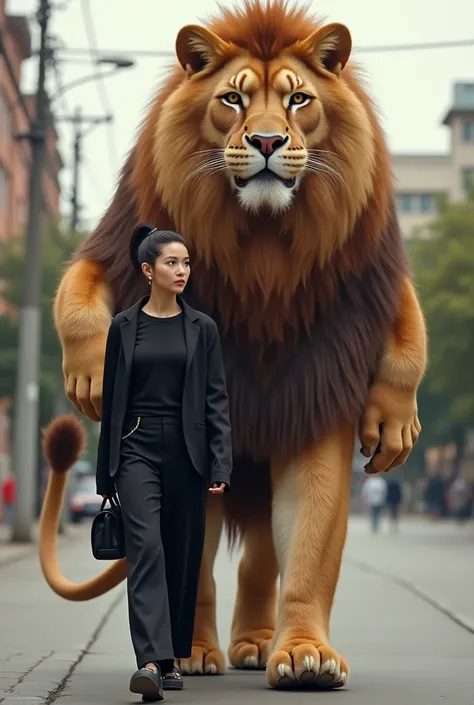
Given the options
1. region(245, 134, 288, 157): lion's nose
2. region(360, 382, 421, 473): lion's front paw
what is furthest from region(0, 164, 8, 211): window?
region(245, 134, 288, 157): lion's nose

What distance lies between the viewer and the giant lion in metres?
6.89

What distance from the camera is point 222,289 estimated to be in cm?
711

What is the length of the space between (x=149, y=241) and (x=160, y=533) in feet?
3.70

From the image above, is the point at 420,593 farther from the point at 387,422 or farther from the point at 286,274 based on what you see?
the point at 286,274

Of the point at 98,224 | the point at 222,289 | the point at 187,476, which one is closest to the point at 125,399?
the point at 187,476

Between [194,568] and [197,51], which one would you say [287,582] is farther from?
[197,51]

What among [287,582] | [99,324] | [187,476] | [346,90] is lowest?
[287,582]

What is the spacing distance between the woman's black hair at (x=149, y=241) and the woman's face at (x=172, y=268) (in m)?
0.03

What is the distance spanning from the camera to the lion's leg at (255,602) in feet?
26.1

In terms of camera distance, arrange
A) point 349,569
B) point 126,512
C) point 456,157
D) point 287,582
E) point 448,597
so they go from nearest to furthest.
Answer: point 126,512 < point 287,582 < point 448,597 < point 349,569 < point 456,157

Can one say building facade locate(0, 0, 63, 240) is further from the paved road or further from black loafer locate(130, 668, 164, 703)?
black loafer locate(130, 668, 164, 703)

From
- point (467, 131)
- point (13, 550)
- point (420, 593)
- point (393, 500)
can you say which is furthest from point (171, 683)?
point (467, 131)

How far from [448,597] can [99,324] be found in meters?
7.59

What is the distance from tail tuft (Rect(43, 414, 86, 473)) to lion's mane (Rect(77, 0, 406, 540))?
64 centimetres
